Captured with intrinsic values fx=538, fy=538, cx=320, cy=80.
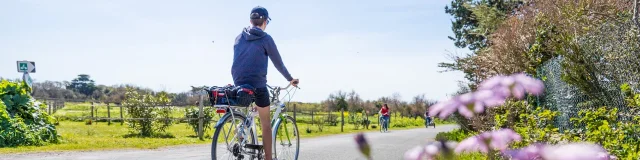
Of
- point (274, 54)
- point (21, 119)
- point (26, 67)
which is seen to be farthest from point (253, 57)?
point (26, 67)

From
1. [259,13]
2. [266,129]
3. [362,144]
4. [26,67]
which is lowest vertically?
[266,129]

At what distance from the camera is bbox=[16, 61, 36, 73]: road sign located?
13641 millimetres

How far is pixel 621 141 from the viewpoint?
459 cm

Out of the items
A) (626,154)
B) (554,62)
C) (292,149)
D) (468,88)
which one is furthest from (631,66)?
(468,88)

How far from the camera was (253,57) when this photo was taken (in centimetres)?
466

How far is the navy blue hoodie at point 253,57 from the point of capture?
4648mm

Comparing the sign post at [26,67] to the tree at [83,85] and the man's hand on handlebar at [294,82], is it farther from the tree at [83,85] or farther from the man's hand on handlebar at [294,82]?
the tree at [83,85]

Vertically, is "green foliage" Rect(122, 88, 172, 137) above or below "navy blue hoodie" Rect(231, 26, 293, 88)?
below

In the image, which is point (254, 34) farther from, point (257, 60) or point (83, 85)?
point (83, 85)

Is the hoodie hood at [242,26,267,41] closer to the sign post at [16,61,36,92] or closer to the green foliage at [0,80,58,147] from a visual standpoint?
the green foliage at [0,80,58,147]

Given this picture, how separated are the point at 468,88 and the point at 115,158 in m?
7.28

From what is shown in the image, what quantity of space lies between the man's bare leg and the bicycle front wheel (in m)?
0.74

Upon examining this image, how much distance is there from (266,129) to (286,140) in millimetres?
1172

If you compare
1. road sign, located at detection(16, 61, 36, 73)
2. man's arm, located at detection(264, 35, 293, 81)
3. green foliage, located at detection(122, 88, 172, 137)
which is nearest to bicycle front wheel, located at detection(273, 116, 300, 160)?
man's arm, located at detection(264, 35, 293, 81)
